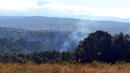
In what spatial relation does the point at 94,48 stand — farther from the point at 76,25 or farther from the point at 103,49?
the point at 76,25

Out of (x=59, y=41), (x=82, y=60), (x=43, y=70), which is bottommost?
(x=59, y=41)

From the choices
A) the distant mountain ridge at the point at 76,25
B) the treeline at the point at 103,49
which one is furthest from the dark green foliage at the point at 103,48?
the distant mountain ridge at the point at 76,25

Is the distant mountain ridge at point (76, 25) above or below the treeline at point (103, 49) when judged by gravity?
below

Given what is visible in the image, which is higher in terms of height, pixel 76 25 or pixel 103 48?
pixel 103 48

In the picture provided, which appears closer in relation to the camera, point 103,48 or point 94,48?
point 103,48

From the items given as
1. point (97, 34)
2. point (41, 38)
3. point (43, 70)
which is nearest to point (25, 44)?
point (41, 38)

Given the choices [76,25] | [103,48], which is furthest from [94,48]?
[76,25]

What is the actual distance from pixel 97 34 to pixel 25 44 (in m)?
44.8

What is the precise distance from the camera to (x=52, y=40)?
71.7 metres

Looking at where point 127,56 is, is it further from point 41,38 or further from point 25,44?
point 41,38

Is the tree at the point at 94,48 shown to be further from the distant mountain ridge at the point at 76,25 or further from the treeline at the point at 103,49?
the distant mountain ridge at the point at 76,25

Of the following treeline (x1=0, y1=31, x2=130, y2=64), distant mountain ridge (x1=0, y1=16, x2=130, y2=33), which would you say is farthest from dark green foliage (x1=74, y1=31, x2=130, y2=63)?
distant mountain ridge (x1=0, y1=16, x2=130, y2=33)

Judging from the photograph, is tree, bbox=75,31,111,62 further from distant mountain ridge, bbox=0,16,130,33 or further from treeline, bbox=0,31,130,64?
distant mountain ridge, bbox=0,16,130,33

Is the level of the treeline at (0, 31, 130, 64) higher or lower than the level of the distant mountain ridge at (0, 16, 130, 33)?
higher
